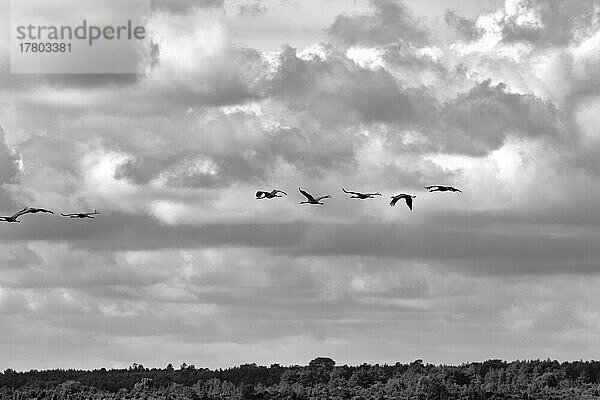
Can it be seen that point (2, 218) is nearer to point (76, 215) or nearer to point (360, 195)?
point (76, 215)

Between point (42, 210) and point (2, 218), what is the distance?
498cm

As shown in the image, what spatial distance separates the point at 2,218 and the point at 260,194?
19.5 meters

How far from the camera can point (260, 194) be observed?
14100cm

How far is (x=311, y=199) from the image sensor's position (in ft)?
470

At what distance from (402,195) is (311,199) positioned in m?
7.07

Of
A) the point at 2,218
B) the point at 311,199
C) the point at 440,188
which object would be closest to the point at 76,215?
the point at 2,218

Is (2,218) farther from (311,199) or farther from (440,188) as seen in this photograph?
(440,188)

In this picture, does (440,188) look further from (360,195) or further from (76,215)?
(76,215)

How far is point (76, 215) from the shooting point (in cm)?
14238

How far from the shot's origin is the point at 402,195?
142 m

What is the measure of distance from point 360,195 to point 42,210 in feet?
78.2

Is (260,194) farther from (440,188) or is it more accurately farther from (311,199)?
(440,188)

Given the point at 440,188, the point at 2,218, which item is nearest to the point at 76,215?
the point at 2,218

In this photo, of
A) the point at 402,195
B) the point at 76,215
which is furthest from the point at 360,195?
the point at 76,215
